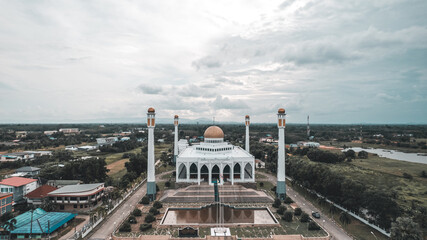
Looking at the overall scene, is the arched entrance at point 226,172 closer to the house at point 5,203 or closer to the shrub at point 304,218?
the shrub at point 304,218

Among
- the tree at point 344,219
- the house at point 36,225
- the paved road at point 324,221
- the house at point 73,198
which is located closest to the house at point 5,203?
the house at point 73,198

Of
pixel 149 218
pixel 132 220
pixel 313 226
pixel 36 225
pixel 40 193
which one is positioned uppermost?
pixel 40 193

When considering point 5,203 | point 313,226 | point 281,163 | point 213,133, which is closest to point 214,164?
point 213,133

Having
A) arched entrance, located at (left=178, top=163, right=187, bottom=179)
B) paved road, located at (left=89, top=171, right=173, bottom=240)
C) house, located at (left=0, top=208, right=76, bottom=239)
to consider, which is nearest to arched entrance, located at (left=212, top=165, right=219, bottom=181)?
arched entrance, located at (left=178, top=163, right=187, bottom=179)

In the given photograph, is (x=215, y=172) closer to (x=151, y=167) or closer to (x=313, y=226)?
(x=151, y=167)

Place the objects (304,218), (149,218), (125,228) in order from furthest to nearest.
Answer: (304,218), (149,218), (125,228)

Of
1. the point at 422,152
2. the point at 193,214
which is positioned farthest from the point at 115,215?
the point at 422,152
